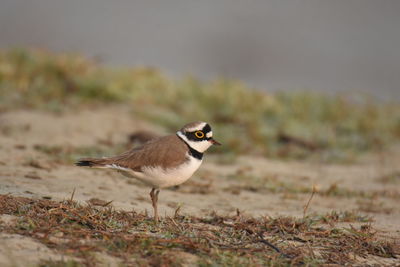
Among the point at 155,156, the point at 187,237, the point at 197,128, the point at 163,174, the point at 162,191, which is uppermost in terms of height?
the point at 197,128

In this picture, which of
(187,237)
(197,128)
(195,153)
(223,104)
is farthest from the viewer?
(223,104)

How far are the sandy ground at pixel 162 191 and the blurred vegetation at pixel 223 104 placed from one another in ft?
1.52

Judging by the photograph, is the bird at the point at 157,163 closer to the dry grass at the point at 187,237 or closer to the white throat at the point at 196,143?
the white throat at the point at 196,143

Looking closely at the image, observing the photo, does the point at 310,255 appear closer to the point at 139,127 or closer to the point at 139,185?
the point at 139,185

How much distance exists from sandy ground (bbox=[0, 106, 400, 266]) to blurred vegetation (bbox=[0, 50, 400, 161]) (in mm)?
463

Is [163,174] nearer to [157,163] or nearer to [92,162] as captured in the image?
[157,163]

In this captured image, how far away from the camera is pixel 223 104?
1038 cm

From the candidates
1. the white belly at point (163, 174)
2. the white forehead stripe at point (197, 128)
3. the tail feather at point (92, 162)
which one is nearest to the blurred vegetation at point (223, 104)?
the white forehead stripe at point (197, 128)

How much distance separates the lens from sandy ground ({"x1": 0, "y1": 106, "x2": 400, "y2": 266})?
17.8 feet

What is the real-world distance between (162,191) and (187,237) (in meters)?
2.23

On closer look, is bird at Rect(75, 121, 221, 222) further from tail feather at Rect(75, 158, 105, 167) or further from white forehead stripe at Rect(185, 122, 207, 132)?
white forehead stripe at Rect(185, 122, 207, 132)

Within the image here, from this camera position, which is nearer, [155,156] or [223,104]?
[155,156]

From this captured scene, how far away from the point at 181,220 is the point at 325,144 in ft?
16.4

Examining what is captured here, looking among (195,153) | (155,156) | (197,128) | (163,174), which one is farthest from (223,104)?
(163,174)
